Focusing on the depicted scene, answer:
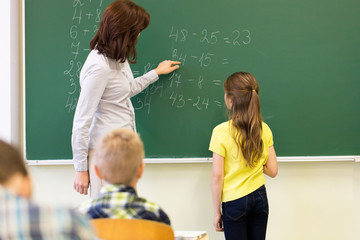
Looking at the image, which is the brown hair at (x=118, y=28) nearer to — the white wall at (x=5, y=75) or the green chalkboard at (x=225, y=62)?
the green chalkboard at (x=225, y=62)

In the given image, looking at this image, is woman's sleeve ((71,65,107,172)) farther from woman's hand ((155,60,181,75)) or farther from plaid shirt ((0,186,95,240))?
plaid shirt ((0,186,95,240))

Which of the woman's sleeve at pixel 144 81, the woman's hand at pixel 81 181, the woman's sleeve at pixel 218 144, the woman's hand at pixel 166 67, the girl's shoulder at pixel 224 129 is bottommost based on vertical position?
the woman's hand at pixel 81 181

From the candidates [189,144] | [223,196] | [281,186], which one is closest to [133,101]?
[189,144]

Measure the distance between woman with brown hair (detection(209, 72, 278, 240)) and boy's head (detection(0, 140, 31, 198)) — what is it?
1560 millimetres

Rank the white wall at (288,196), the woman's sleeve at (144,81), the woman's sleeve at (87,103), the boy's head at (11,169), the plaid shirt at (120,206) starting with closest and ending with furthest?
1. the boy's head at (11,169)
2. the plaid shirt at (120,206)
3. the woman's sleeve at (87,103)
4. the woman's sleeve at (144,81)
5. the white wall at (288,196)

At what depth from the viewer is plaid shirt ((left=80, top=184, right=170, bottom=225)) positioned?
145cm

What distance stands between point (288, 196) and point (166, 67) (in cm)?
139

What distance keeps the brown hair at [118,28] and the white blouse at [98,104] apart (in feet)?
0.21

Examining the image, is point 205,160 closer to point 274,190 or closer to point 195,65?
point 274,190

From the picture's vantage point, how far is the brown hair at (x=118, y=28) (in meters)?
2.37

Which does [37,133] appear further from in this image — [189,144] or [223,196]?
[223,196]

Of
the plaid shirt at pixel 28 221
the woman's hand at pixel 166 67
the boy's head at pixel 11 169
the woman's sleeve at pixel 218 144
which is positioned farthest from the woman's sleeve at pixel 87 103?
the plaid shirt at pixel 28 221

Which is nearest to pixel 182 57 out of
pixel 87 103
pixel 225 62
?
pixel 225 62

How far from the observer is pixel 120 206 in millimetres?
1454
